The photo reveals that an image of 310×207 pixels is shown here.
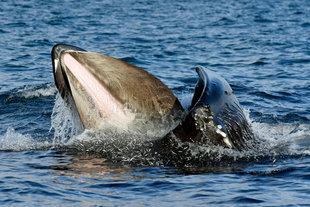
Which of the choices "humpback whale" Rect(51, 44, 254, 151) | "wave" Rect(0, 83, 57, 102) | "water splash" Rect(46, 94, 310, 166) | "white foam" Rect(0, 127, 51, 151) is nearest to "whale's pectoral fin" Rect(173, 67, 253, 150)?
"humpback whale" Rect(51, 44, 254, 151)

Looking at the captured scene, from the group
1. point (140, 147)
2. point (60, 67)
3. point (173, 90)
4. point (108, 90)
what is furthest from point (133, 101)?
point (173, 90)

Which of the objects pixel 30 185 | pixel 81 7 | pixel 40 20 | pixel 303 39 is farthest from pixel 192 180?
pixel 81 7

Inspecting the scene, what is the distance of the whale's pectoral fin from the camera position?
732 centimetres

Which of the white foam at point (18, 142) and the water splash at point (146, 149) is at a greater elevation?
the water splash at point (146, 149)

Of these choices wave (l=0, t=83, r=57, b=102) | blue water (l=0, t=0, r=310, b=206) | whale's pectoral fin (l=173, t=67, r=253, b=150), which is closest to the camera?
blue water (l=0, t=0, r=310, b=206)

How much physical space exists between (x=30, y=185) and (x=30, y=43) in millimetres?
16507

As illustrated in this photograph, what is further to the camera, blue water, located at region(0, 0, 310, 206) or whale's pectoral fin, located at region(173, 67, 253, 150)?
whale's pectoral fin, located at region(173, 67, 253, 150)

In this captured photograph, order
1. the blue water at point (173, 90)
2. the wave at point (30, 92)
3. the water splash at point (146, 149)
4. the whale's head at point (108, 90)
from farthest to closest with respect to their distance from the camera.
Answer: the wave at point (30, 92)
the water splash at point (146, 149)
the whale's head at point (108, 90)
the blue water at point (173, 90)

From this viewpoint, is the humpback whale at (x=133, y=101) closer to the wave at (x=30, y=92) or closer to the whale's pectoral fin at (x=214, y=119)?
the whale's pectoral fin at (x=214, y=119)

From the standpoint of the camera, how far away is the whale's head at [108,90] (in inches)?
294

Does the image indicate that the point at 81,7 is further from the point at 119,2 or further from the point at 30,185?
the point at 30,185

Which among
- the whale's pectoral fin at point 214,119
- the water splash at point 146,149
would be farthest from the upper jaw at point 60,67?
the whale's pectoral fin at point 214,119

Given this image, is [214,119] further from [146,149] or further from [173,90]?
[173,90]

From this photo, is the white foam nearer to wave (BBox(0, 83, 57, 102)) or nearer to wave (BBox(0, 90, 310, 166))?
wave (BBox(0, 90, 310, 166))
